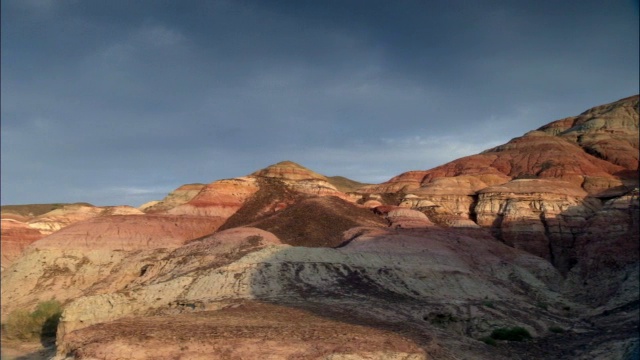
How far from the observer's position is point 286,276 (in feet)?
114

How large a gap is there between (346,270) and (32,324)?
22.0 metres

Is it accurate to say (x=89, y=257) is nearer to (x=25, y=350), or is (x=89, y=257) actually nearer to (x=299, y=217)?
(x=25, y=350)

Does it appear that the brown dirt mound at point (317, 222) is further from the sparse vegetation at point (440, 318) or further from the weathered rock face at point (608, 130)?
the weathered rock face at point (608, 130)

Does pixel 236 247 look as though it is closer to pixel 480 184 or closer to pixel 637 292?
pixel 637 292

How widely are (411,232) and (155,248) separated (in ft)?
77.5

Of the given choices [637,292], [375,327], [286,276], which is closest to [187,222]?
[286,276]

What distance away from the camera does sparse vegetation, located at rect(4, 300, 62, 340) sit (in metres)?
35.0

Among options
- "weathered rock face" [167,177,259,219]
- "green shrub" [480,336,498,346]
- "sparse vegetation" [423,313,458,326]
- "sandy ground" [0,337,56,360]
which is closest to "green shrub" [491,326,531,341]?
"green shrub" [480,336,498,346]

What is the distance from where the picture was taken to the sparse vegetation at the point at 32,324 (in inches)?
1378

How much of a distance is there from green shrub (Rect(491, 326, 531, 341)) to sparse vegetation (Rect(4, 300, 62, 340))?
28.8 metres

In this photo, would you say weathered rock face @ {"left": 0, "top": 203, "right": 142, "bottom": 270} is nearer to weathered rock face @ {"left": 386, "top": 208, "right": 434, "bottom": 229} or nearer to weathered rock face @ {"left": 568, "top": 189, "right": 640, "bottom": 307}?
weathered rock face @ {"left": 386, "top": 208, "right": 434, "bottom": 229}

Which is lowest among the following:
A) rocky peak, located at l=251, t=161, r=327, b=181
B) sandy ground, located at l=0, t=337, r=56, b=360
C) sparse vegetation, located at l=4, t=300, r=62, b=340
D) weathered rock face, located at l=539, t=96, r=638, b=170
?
sandy ground, located at l=0, t=337, r=56, b=360

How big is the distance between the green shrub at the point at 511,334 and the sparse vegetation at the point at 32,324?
94.3ft

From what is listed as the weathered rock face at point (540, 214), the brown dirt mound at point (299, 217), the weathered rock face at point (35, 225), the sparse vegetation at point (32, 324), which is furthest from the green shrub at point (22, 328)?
the weathered rock face at point (540, 214)
